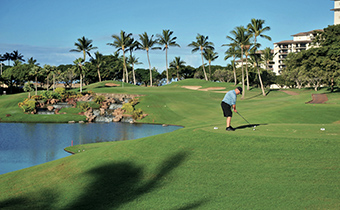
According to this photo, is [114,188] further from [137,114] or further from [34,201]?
[137,114]

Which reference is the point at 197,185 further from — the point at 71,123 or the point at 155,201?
the point at 71,123

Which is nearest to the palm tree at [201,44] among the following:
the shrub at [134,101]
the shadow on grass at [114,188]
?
the shrub at [134,101]

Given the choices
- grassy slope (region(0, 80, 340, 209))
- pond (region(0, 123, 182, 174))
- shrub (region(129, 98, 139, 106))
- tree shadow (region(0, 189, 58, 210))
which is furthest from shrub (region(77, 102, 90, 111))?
tree shadow (region(0, 189, 58, 210))

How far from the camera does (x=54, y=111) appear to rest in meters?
61.9

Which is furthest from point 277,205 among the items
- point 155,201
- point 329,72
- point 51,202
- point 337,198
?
point 329,72

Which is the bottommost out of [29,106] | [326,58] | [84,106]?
[84,106]

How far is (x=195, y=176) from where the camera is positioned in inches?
469

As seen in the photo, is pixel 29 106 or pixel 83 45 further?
pixel 83 45

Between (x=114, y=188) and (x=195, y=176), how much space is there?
9.69ft

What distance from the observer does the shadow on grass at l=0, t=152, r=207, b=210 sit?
35.8ft

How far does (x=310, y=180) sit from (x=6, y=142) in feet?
105

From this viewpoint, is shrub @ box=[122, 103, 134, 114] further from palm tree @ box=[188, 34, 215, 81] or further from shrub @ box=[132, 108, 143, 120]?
palm tree @ box=[188, 34, 215, 81]

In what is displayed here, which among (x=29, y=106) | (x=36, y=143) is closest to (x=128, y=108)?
(x=29, y=106)

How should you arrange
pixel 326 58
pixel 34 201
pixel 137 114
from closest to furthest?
pixel 34 201, pixel 137 114, pixel 326 58
